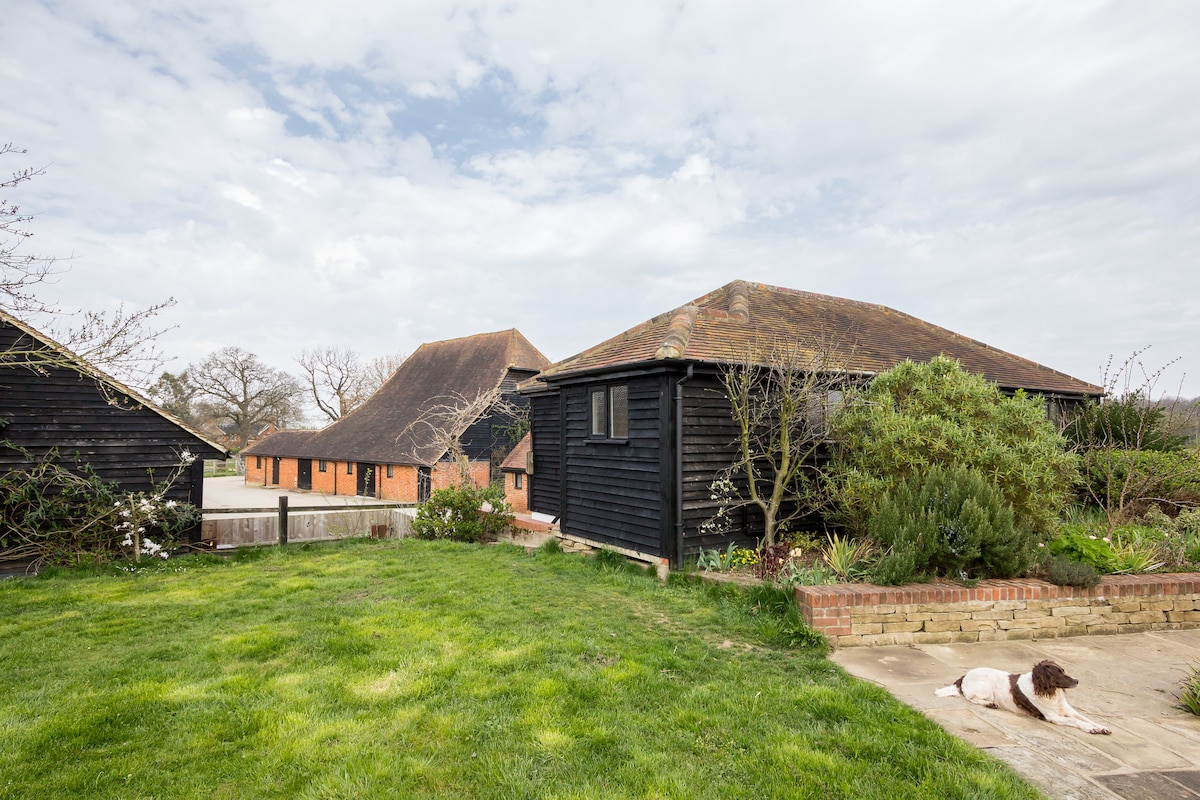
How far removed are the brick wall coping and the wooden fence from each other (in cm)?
1081

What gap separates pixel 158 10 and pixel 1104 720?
12.6 metres

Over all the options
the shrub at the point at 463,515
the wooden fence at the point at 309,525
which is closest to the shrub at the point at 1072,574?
the shrub at the point at 463,515

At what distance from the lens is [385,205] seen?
522 inches

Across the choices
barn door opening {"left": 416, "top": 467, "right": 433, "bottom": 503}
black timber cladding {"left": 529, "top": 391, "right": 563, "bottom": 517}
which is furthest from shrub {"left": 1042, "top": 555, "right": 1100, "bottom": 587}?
barn door opening {"left": 416, "top": 467, "right": 433, "bottom": 503}

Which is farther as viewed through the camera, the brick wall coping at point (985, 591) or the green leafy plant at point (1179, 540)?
the green leafy plant at point (1179, 540)

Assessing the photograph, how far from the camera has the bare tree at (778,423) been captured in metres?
8.55

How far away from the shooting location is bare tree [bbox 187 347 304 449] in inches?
1817

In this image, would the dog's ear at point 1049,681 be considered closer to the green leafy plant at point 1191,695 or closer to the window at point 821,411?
the green leafy plant at point 1191,695

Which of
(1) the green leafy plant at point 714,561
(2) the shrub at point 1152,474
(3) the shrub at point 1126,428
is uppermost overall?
(3) the shrub at point 1126,428

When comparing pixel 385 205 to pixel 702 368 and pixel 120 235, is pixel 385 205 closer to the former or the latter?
pixel 120 235

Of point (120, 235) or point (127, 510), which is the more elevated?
point (120, 235)

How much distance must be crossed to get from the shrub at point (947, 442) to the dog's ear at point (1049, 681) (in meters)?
3.24

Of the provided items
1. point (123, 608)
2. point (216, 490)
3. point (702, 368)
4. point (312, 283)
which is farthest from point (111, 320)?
point (216, 490)

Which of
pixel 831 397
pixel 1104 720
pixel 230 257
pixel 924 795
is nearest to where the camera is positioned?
pixel 924 795
